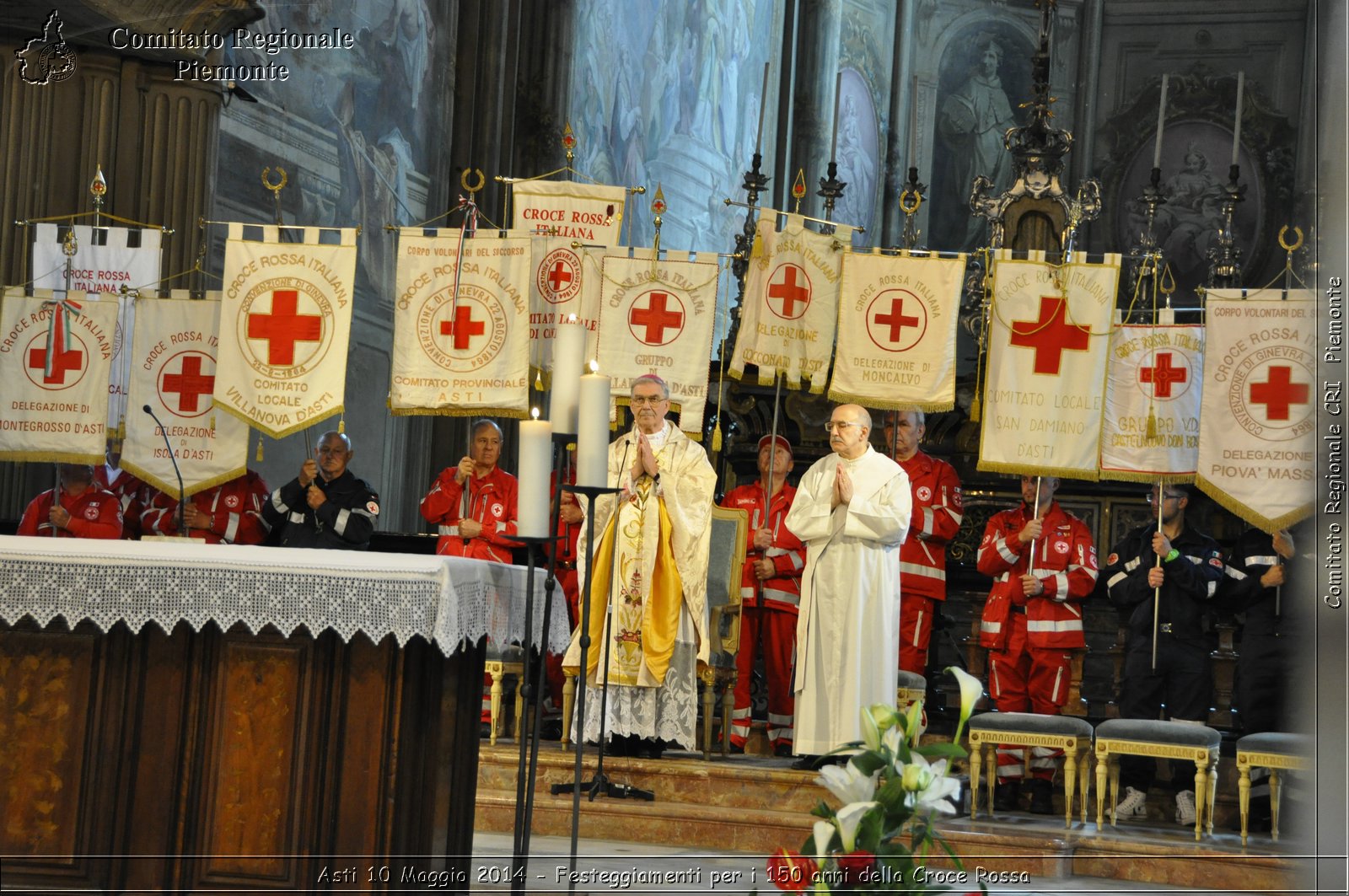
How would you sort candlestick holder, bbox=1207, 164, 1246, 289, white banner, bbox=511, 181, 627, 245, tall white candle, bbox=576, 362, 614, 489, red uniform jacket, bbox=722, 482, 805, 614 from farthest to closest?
candlestick holder, bbox=1207, 164, 1246, 289, red uniform jacket, bbox=722, 482, 805, 614, white banner, bbox=511, 181, 627, 245, tall white candle, bbox=576, 362, 614, 489

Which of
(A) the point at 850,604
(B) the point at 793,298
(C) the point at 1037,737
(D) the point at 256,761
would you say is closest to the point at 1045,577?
(C) the point at 1037,737

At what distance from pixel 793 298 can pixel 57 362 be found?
4345 mm

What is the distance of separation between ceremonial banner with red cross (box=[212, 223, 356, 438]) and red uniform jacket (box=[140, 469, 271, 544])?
0.79 metres

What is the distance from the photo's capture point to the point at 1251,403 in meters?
8.31

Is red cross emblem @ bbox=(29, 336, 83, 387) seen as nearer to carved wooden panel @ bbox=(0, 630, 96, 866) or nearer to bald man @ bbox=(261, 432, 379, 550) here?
bald man @ bbox=(261, 432, 379, 550)

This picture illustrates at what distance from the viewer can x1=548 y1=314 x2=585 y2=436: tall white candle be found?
5082 mm

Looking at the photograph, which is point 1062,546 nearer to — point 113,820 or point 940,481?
point 940,481

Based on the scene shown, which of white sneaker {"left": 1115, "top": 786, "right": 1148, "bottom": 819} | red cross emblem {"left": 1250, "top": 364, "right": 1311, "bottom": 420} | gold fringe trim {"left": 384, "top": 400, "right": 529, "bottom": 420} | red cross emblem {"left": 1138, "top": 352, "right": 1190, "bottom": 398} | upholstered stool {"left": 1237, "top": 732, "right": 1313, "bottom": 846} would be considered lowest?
white sneaker {"left": 1115, "top": 786, "right": 1148, "bottom": 819}

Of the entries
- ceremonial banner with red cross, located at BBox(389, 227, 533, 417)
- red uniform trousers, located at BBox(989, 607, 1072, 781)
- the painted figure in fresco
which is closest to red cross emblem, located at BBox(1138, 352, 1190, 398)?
red uniform trousers, located at BBox(989, 607, 1072, 781)

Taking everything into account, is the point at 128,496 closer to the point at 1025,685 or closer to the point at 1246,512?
the point at 1025,685

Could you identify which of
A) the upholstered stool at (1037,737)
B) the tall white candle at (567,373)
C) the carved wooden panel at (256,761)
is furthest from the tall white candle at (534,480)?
the upholstered stool at (1037,737)

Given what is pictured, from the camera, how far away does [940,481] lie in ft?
31.6

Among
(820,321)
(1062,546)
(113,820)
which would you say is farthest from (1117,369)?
(113,820)

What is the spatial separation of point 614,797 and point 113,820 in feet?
10.9
